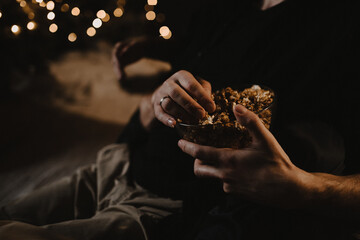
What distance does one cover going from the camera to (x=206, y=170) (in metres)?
0.59

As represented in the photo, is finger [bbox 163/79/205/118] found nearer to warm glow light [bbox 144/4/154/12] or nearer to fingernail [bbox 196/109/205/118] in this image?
fingernail [bbox 196/109/205/118]

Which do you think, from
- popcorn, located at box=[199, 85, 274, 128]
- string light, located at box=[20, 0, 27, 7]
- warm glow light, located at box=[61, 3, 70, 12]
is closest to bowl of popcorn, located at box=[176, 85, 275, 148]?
popcorn, located at box=[199, 85, 274, 128]

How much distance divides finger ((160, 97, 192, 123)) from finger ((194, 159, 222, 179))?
0.36ft

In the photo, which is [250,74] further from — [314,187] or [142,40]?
[142,40]

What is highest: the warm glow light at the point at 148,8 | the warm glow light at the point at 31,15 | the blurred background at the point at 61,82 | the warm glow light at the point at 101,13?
the warm glow light at the point at 148,8

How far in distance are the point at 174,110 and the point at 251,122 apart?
18 centimetres

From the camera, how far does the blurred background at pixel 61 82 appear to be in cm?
130

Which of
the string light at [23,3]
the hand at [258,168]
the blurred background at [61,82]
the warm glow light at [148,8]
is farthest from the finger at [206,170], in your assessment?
the warm glow light at [148,8]

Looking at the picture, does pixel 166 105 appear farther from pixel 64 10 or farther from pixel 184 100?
pixel 64 10

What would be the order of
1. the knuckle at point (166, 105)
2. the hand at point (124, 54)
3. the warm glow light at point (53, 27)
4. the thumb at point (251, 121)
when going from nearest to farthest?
the thumb at point (251, 121)
the knuckle at point (166, 105)
the hand at point (124, 54)
the warm glow light at point (53, 27)

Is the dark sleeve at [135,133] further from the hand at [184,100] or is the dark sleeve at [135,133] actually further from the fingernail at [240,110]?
the fingernail at [240,110]

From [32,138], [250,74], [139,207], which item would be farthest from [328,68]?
[32,138]

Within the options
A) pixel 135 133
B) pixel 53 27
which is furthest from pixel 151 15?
pixel 135 133

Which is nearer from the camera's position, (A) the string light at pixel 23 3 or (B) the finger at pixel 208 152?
(B) the finger at pixel 208 152
